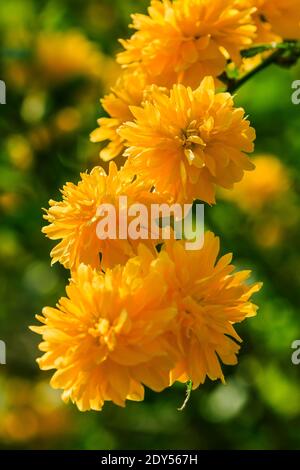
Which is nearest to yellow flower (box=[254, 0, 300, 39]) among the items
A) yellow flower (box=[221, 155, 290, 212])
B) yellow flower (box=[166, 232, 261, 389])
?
yellow flower (box=[166, 232, 261, 389])

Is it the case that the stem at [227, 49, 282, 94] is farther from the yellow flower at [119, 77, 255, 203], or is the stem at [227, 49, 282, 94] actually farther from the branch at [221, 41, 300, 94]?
the yellow flower at [119, 77, 255, 203]

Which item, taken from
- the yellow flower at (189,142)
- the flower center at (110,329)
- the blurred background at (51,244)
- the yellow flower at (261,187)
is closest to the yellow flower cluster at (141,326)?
the flower center at (110,329)

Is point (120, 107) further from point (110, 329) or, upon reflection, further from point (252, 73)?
point (110, 329)

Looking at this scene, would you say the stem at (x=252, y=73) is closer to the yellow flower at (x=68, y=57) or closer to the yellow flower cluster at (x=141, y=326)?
the yellow flower cluster at (x=141, y=326)

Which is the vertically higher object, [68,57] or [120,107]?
[120,107]

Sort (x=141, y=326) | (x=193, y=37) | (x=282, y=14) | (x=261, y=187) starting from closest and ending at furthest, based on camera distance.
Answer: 1. (x=141, y=326)
2. (x=193, y=37)
3. (x=282, y=14)
4. (x=261, y=187)

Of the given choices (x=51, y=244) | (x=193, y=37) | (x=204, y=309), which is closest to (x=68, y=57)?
(x=51, y=244)

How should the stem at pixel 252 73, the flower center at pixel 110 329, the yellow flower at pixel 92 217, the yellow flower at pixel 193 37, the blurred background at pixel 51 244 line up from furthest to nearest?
the blurred background at pixel 51 244
the stem at pixel 252 73
the yellow flower at pixel 193 37
the yellow flower at pixel 92 217
the flower center at pixel 110 329
